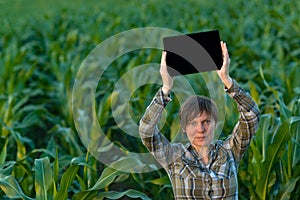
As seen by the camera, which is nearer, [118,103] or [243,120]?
[243,120]

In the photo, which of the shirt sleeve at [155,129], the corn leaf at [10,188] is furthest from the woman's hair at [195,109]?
the corn leaf at [10,188]

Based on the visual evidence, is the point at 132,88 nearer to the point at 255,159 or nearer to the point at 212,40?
the point at 255,159

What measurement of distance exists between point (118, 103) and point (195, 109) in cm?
254

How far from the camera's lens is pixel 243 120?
2787 mm

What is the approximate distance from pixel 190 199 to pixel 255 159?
108cm

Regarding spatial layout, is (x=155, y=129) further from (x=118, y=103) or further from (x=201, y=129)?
(x=118, y=103)

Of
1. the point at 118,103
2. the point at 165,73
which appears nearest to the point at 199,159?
the point at 165,73

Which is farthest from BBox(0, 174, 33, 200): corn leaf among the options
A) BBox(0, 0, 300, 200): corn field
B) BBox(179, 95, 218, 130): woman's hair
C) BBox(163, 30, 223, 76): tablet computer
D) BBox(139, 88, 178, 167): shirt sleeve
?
BBox(163, 30, 223, 76): tablet computer

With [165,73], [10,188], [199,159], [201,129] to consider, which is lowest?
[10,188]

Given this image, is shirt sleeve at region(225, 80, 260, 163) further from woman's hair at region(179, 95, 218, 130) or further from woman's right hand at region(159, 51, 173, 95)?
woman's right hand at region(159, 51, 173, 95)

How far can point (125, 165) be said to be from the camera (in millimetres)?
3385

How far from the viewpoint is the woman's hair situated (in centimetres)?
270

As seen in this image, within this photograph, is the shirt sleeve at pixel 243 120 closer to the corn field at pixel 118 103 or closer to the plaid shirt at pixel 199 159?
the plaid shirt at pixel 199 159

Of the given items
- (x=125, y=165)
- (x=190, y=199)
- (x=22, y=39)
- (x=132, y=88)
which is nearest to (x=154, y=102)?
(x=190, y=199)
